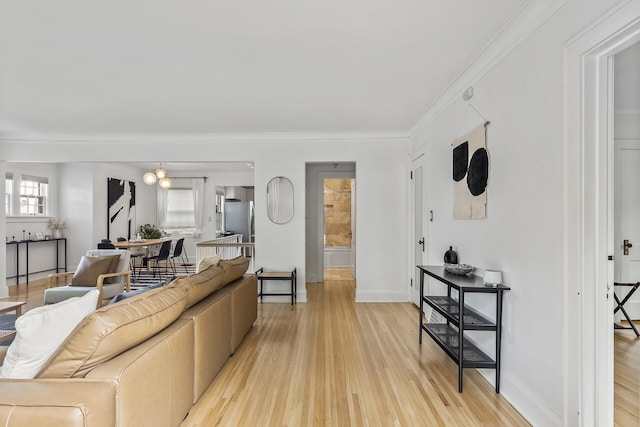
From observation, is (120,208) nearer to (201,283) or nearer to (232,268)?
(232,268)

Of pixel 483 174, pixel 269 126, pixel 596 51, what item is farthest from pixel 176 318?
pixel 269 126

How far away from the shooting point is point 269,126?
15.2 feet

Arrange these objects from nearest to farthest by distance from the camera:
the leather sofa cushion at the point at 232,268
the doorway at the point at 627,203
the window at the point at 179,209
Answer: the leather sofa cushion at the point at 232,268
the doorway at the point at 627,203
the window at the point at 179,209

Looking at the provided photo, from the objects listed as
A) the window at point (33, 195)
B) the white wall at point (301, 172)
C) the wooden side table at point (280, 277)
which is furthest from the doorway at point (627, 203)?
the window at point (33, 195)

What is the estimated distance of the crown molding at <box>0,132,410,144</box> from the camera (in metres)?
4.95

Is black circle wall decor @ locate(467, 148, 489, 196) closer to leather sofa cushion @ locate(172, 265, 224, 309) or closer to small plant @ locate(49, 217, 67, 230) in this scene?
leather sofa cushion @ locate(172, 265, 224, 309)

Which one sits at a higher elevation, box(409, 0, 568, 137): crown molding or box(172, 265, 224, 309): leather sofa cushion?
box(409, 0, 568, 137): crown molding

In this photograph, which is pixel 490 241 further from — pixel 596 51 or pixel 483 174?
pixel 596 51

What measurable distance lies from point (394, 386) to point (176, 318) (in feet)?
5.50

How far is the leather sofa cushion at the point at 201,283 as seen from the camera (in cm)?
220

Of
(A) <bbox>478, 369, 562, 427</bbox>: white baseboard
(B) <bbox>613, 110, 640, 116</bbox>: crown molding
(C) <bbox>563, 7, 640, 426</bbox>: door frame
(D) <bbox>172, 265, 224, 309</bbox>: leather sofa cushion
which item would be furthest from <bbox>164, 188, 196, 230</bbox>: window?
(B) <bbox>613, 110, 640, 116</bbox>: crown molding

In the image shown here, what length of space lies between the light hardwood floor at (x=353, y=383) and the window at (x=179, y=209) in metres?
6.16

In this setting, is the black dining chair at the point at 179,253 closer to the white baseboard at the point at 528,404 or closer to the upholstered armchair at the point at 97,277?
the upholstered armchair at the point at 97,277

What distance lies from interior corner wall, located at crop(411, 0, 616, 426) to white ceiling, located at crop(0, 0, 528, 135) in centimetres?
39
